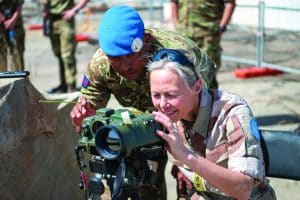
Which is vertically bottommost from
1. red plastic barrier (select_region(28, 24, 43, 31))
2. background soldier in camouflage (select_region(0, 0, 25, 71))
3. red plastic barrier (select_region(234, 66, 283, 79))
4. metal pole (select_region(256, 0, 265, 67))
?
red plastic barrier (select_region(28, 24, 43, 31))

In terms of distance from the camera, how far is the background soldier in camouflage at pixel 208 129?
223 cm

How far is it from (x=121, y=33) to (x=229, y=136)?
77cm

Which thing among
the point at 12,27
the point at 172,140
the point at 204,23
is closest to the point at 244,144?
the point at 172,140

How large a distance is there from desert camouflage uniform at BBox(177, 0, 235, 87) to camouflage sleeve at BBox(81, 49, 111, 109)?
8.60 feet

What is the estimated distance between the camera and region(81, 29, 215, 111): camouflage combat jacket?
3.23 m

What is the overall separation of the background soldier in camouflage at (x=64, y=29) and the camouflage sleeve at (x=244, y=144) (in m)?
5.20

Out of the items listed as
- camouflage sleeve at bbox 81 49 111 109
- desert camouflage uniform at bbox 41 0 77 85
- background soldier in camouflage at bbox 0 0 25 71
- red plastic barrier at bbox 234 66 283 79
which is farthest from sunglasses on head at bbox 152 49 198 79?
red plastic barrier at bbox 234 66 283 79

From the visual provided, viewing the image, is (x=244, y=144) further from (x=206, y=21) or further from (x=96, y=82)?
(x=206, y=21)

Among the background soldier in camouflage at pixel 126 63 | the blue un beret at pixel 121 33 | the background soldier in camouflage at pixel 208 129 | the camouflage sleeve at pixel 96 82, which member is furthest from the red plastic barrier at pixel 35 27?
the background soldier in camouflage at pixel 208 129

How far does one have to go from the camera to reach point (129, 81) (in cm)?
329

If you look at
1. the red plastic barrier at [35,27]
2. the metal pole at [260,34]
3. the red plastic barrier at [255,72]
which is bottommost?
the red plastic barrier at [35,27]

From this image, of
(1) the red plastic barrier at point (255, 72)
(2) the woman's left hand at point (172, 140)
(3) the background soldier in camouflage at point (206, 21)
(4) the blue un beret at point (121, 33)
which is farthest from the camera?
(1) the red plastic barrier at point (255, 72)

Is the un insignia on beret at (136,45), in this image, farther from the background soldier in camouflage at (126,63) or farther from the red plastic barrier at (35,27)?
the red plastic barrier at (35,27)

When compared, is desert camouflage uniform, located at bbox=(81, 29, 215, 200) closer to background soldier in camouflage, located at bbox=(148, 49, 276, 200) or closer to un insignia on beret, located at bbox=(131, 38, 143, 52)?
un insignia on beret, located at bbox=(131, 38, 143, 52)
